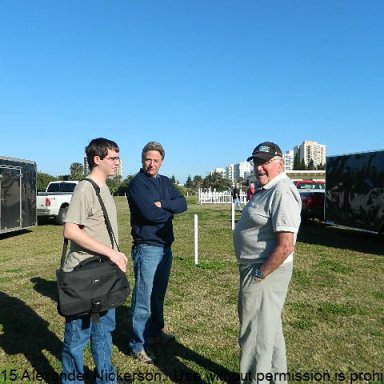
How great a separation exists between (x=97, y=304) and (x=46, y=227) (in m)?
15.2

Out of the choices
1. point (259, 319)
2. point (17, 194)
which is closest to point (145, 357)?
point (259, 319)

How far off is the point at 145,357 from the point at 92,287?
1.41 metres

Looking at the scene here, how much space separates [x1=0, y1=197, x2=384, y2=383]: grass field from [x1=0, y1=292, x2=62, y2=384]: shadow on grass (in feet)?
0.04

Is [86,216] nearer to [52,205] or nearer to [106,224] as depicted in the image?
[106,224]

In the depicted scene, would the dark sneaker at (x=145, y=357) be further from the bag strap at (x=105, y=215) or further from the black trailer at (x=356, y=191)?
the black trailer at (x=356, y=191)

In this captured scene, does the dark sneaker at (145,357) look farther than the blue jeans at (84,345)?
Yes

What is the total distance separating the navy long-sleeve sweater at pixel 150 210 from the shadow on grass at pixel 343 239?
7.61 meters

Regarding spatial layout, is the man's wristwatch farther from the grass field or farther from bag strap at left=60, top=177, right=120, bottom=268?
the grass field

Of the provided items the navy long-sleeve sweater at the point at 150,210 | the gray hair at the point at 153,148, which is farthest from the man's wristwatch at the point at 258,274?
the gray hair at the point at 153,148

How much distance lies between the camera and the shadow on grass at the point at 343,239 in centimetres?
1097

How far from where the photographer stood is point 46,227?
1720cm

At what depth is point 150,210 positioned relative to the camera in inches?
151

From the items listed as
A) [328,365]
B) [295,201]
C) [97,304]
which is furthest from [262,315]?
[328,365]

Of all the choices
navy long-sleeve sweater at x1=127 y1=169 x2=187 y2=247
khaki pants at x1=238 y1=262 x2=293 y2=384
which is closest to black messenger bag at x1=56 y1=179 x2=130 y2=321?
navy long-sleeve sweater at x1=127 y1=169 x2=187 y2=247
